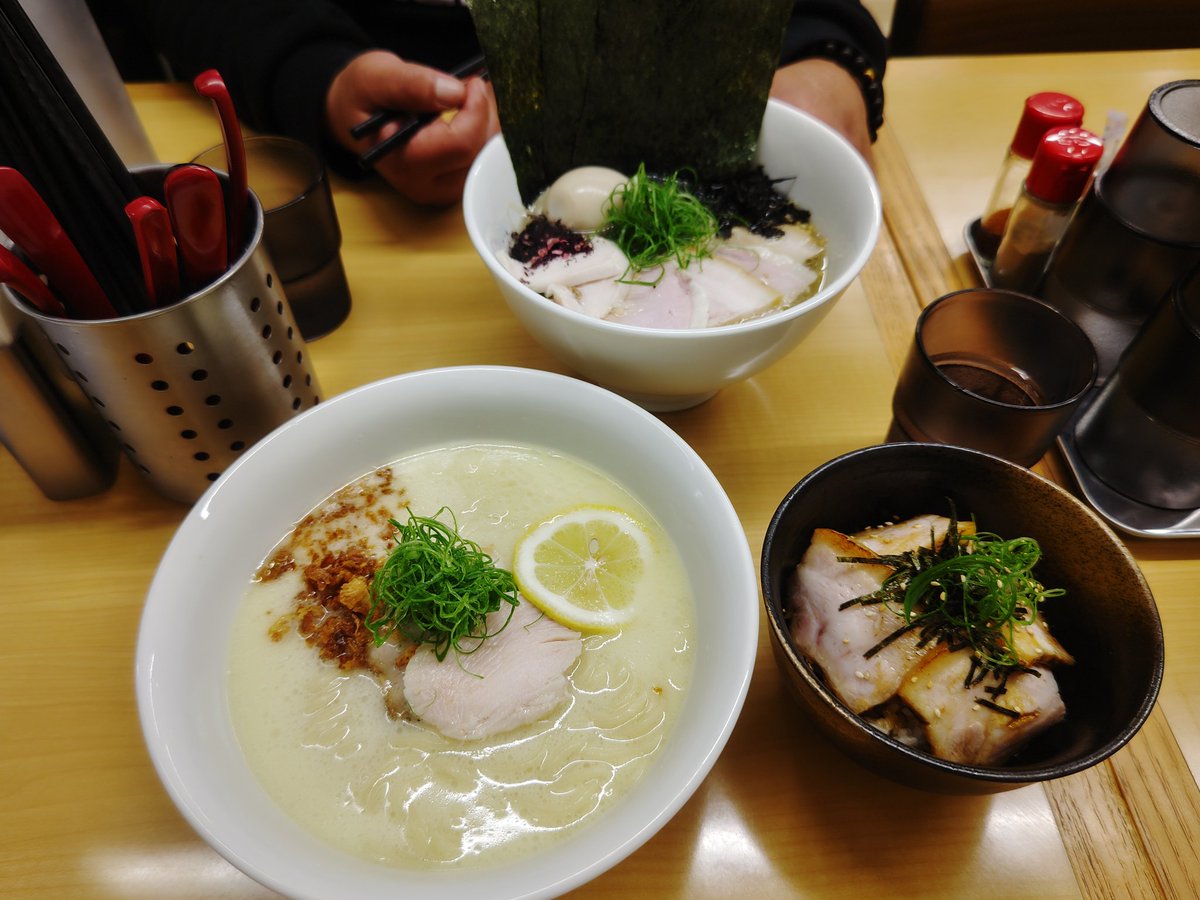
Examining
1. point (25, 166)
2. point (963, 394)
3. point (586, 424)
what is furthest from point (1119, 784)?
point (25, 166)

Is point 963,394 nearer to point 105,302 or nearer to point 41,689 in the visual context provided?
point 105,302

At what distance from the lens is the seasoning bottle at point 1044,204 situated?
4.20 ft

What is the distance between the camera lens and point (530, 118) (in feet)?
4.52

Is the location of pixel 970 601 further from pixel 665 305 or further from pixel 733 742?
pixel 665 305

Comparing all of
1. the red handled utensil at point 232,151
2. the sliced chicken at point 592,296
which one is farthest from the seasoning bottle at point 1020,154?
the red handled utensil at point 232,151

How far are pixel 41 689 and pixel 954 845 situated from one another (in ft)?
3.83

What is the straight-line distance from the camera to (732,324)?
1.23 metres

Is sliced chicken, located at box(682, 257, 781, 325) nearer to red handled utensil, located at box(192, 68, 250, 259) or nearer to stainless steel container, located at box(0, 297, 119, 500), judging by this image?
red handled utensil, located at box(192, 68, 250, 259)

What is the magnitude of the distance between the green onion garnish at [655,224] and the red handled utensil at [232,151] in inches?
24.7

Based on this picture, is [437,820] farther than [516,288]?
No

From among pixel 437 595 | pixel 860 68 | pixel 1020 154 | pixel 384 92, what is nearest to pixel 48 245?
pixel 437 595

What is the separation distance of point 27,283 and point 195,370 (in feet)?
0.65

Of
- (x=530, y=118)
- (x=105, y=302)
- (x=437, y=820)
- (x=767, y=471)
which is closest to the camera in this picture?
(x=437, y=820)

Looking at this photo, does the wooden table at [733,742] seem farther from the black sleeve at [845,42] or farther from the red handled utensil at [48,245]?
the black sleeve at [845,42]
